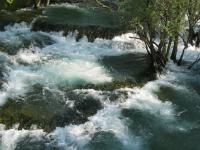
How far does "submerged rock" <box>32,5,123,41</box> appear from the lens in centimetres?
3014

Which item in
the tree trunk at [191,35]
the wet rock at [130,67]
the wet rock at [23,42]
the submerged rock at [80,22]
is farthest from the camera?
the submerged rock at [80,22]

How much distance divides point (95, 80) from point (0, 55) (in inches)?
242

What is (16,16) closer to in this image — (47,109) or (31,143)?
(47,109)

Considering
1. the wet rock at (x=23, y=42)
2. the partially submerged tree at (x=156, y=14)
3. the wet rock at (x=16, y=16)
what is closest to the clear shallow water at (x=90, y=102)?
the wet rock at (x=23, y=42)

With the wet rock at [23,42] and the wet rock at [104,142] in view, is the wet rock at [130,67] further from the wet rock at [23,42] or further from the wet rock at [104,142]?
the wet rock at [104,142]

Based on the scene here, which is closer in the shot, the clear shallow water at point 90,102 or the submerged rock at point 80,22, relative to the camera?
the clear shallow water at point 90,102

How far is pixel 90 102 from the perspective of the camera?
67.7 feet

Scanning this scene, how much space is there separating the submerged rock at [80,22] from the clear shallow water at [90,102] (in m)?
2.21

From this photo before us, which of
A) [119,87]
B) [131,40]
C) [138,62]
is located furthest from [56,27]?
[119,87]

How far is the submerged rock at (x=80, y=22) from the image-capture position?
98.9 feet

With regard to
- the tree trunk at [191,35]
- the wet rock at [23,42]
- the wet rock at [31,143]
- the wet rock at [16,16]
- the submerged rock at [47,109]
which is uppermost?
the tree trunk at [191,35]

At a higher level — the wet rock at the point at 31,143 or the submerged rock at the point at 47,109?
the submerged rock at the point at 47,109

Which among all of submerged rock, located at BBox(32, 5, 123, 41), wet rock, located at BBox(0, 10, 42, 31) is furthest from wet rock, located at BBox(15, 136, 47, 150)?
wet rock, located at BBox(0, 10, 42, 31)

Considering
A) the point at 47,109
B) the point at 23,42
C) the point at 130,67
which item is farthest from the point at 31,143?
the point at 23,42
